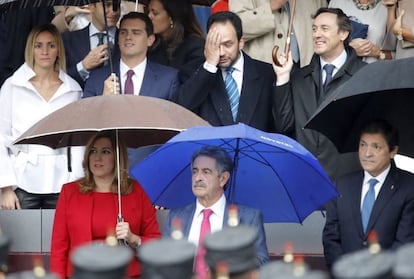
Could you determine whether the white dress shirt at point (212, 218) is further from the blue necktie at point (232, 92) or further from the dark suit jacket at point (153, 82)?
the dark suit jacket at point (153, 82)

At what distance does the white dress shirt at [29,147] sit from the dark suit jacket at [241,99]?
38.3 inches

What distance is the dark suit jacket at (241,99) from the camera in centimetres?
1031

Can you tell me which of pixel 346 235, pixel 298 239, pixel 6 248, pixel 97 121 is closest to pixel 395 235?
pixel 346 235

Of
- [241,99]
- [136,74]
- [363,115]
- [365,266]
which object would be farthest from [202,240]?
[365,266]

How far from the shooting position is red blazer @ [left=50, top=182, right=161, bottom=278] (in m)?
9.20

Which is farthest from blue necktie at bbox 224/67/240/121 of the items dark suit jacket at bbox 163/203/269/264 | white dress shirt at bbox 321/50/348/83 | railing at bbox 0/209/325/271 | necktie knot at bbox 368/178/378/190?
dark suit jacket at bbox 163/203/269/264

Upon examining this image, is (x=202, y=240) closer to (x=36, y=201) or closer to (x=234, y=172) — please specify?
(x=234, y=172)

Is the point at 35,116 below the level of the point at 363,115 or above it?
above

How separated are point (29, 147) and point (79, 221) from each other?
1.50 metres

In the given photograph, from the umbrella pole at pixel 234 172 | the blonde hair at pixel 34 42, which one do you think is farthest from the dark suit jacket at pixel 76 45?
the umbrella pole at pixel 234 172

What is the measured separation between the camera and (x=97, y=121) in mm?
8703

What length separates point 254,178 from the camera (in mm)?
9078

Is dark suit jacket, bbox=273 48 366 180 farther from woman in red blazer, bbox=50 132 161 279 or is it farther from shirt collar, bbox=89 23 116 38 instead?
shirt collar, bbox=89 23 116 38

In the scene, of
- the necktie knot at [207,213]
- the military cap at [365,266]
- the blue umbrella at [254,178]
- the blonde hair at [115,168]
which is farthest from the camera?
the blonde hair at [115,168]
